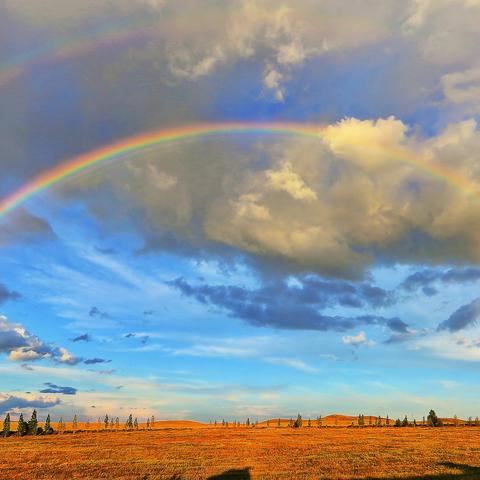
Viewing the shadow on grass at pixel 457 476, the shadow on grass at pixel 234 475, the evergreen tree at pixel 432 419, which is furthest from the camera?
the evergreen tree at pixel 432 419

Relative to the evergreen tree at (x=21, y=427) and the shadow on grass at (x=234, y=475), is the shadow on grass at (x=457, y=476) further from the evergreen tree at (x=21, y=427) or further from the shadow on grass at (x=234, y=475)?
the evergreen tree at (x=21, y=427)

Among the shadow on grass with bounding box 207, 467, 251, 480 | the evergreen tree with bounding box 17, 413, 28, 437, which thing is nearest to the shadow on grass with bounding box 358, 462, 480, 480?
the shadow on grass with bounding box 207, 467, 251, 480

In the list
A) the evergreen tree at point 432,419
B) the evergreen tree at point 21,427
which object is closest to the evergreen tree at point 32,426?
the evergreen tree at point 21,427

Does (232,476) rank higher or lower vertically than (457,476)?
lower

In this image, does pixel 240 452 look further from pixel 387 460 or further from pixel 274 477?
pixel 274 477

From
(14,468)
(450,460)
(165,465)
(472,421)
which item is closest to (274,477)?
(165,465)

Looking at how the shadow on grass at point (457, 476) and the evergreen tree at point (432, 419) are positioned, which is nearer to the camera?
the shadow on grass at point (457, 476)

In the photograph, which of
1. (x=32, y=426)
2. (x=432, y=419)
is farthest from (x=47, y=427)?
(x=432, y=419)

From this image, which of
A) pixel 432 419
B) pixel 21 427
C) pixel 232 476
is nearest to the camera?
pixel 232 476

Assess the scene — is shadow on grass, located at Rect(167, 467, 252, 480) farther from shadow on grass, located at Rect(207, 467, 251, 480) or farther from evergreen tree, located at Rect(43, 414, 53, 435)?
evergreen tree, located at Rect(43, 414, 53, 435)

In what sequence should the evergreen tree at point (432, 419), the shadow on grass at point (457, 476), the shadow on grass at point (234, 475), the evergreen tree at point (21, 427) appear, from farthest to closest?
1. the evergreen tree at point (432, 419)
2. the evergreen tree at point (21, 427)
3. the shadow on grass at point (234, 475)
4. the shadow on grass at point (457, 476)

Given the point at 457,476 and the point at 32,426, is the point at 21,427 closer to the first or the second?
the point at 32,426

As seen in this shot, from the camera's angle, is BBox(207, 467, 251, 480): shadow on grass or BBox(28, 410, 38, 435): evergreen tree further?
BBox(28, 410, 38, 435): evergreen tree

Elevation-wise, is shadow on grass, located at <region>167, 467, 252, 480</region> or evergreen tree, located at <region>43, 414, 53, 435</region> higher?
evergreen tree, located at <region>43, 414, 53, 435</region>
